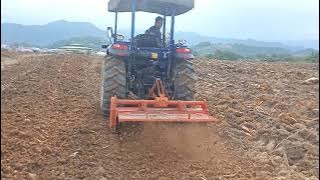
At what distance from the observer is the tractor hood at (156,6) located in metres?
7.91

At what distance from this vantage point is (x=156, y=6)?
8.33 meters

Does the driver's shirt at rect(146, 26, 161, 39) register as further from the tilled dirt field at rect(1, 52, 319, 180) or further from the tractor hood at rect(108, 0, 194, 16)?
the tilled dirt field at rect(1, 52, 319, 180)

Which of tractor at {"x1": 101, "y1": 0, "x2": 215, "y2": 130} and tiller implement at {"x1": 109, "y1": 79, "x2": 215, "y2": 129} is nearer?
tiller implement at {"x1": 109, "y1": 79, "x2": 215, "y2": 129}

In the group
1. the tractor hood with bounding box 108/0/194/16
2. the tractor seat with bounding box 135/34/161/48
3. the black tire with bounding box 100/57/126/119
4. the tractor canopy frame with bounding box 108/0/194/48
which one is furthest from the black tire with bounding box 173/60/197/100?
the tractor hood with bounding box 108/0/194/16

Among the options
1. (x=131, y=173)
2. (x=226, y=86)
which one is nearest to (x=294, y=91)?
(x=226, y=86)

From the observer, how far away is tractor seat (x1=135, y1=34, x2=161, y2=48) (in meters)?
8.16

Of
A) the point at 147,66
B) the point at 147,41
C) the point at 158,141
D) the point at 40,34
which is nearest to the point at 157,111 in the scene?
the point at 158,141

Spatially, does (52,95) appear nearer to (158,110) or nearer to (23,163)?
(158,110)

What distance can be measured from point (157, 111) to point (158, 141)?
0.48m

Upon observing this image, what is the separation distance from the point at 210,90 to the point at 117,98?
420 centimetres

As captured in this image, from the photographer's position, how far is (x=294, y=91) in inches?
445

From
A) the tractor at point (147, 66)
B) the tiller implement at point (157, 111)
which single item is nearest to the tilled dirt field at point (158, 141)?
the tiller implement at point (157, 111)

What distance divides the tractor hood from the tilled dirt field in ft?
5.41

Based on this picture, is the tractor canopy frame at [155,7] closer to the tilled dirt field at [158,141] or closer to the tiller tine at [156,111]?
the tiller tine at [156,111]
